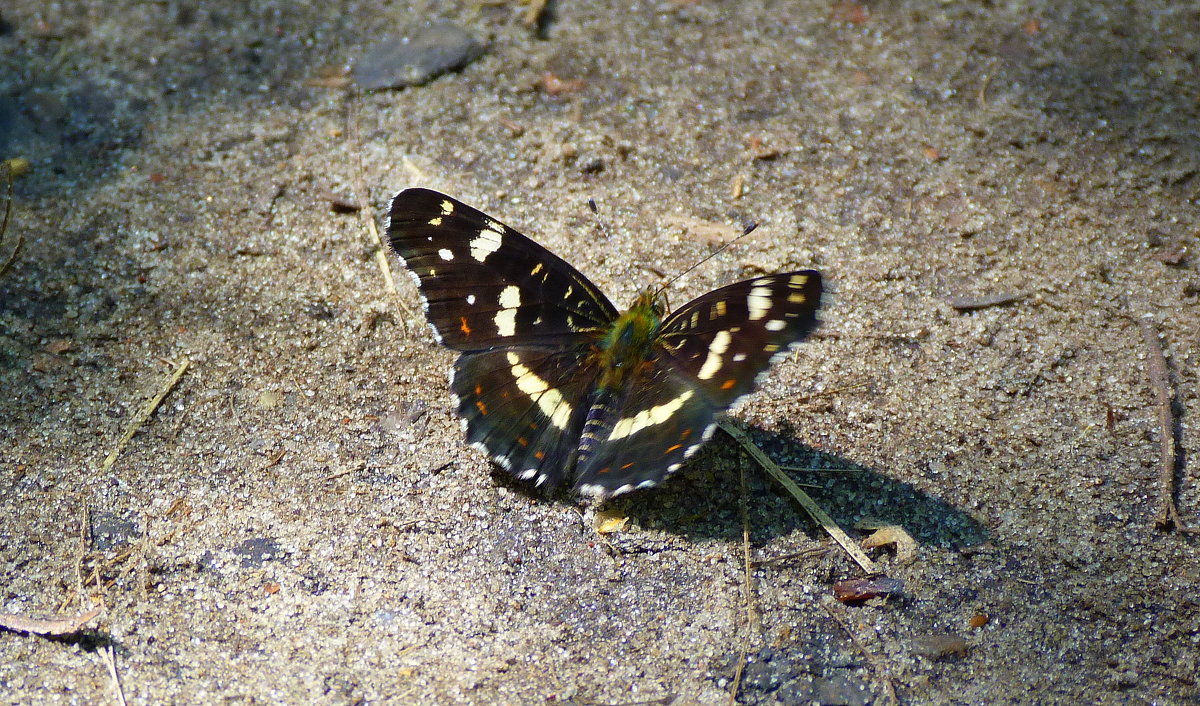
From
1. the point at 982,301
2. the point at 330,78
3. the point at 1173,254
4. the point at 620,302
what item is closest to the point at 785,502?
the point at 620,302

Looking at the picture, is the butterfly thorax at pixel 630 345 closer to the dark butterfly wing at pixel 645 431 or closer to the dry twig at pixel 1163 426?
the dark butterfly wing at pixel 645 431

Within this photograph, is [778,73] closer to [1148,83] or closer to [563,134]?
[563,134]

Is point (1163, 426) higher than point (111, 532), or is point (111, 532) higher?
point (1163, 426)

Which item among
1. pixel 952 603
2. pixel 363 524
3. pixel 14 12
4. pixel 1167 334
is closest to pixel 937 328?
pixel 1167 334

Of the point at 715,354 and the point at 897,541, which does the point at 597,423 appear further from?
the point at 897,541

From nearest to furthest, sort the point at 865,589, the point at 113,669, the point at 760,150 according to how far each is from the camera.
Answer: the point at 113,669 → the point at 865,589 → the point at 760,150

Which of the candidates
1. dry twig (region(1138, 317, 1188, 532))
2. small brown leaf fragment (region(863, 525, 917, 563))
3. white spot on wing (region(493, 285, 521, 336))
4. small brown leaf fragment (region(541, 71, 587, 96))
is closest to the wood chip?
dry twig (region(1138, 317, 1188, 532))

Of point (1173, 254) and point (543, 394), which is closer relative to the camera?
point (543, 394)

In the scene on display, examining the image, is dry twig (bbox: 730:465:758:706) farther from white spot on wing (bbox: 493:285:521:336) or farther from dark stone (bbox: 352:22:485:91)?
dark stone (bbox: 352:22:485:91)
